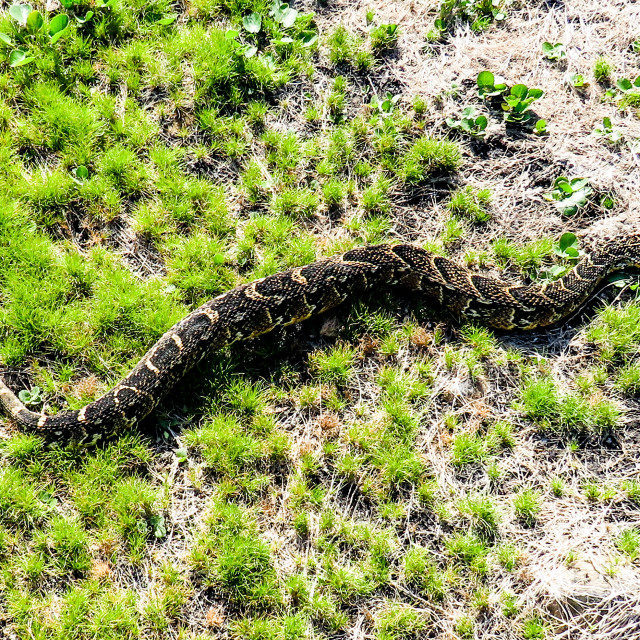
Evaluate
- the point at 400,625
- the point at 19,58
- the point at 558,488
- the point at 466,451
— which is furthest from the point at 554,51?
the point at 400,625

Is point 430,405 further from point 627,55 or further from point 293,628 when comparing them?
point 627,55

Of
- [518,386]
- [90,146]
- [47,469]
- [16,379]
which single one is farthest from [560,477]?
[90,146]

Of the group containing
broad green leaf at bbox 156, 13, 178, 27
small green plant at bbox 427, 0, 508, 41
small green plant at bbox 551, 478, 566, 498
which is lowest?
small green plant at bbox 551, 478, 566, 498

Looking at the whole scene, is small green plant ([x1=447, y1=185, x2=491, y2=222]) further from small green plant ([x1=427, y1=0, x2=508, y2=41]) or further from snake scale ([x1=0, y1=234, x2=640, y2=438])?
small green plant ([x1=427, y1=0, x2=508, y2=41])

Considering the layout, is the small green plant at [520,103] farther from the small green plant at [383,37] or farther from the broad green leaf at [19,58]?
the broad green leaf at [19,58]

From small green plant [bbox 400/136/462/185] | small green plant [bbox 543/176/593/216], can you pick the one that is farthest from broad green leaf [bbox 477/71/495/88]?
small green plant [bbox 543/176/593/216]

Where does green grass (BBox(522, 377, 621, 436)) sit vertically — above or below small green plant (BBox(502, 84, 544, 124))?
below

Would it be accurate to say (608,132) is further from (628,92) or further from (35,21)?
(35,21)
